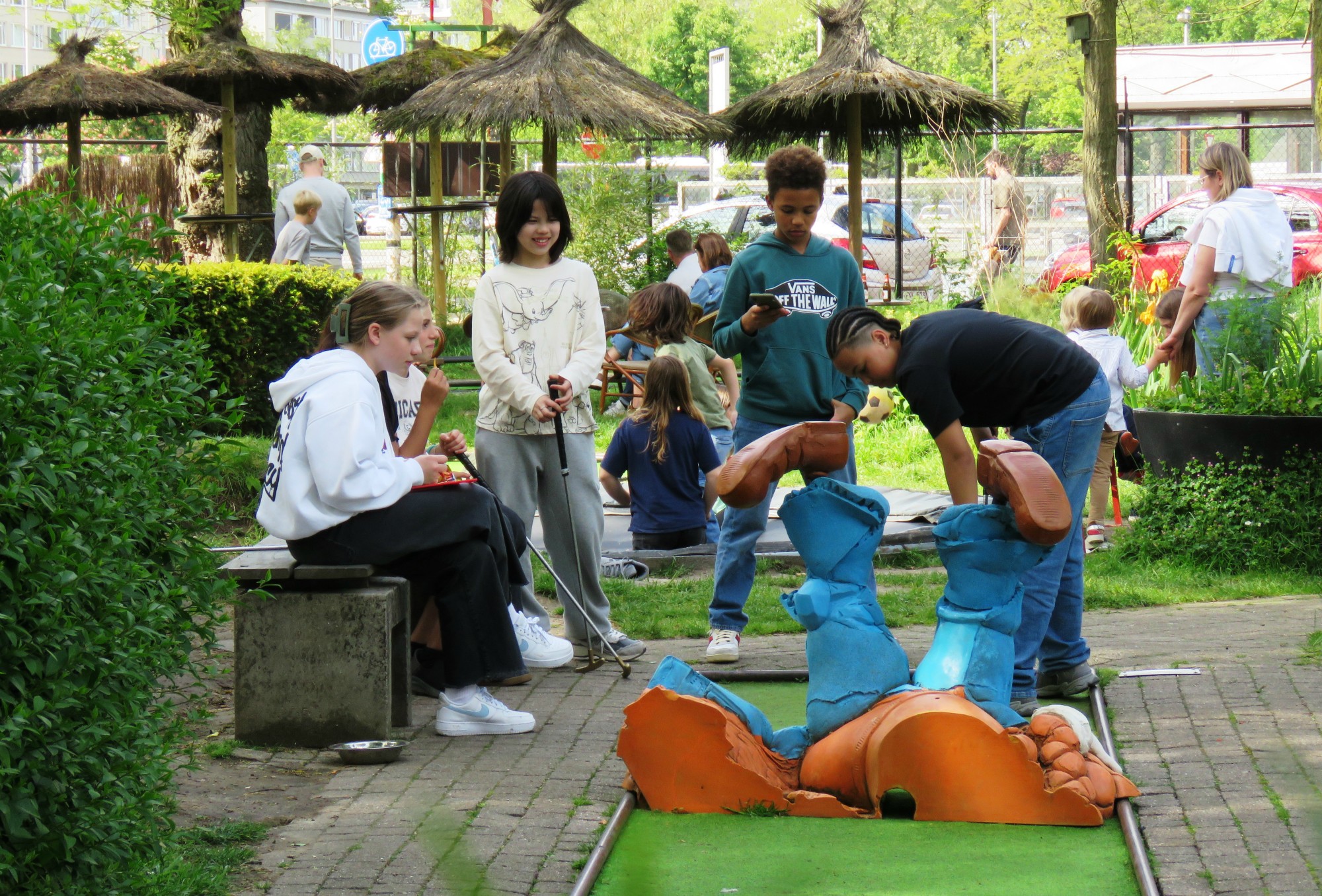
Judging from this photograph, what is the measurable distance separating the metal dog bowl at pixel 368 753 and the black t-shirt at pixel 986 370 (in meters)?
1.94

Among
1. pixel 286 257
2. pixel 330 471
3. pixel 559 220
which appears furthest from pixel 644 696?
pixel 286 257

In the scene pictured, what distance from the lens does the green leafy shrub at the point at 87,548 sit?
8.30 ft

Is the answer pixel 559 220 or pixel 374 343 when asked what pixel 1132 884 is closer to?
pixel 374 343

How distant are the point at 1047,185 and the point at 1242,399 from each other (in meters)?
17.0

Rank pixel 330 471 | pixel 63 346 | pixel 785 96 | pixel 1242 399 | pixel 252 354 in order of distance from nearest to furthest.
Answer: pixel 63 346 → pixel 330 471 → pixel 1242 399 → pixel 252 354 → pixel 785 96

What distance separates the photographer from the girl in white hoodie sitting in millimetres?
4535

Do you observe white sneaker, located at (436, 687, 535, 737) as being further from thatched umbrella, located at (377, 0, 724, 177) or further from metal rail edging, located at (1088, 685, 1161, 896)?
thatched umbrella, located at (377, 0, 724, 177)

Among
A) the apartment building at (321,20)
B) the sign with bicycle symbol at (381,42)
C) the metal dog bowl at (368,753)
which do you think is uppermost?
the apartment building at (321,20)

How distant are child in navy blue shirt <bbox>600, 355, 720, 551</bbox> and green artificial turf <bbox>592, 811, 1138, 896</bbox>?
3619mm

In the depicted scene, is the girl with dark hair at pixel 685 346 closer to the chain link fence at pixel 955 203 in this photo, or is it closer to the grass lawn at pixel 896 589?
the grass lawn at pixel 896 589

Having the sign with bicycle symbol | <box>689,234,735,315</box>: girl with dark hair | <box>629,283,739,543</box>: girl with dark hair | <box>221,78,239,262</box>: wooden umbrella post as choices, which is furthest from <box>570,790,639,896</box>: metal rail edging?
the sign with bicycle symbol

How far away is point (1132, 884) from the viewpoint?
346cm

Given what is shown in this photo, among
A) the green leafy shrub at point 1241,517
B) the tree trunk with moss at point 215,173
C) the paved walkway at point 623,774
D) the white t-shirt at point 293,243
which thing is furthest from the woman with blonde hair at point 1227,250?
the tree trunk with moss at point 215,173

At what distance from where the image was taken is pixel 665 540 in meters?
7.87
